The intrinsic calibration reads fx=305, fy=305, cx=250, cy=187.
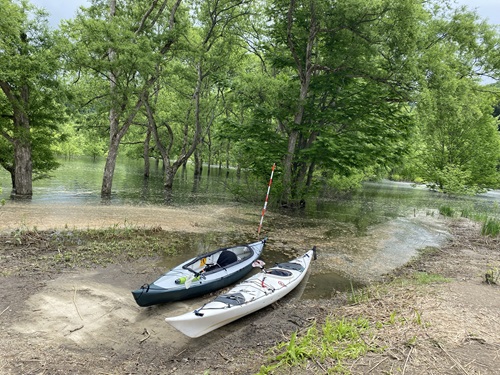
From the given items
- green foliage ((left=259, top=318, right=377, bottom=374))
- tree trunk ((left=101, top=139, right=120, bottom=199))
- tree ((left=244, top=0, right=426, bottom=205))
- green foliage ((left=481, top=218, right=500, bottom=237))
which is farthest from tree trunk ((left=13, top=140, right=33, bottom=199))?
green foliage ((left=481, top=218, right=500, bottom=237))

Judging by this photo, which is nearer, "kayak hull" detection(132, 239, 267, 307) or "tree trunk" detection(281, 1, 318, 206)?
"kayak hull" detection(132, 239, 267, 307)

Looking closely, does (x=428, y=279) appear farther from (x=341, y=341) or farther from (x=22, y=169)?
(x=22, y=169)

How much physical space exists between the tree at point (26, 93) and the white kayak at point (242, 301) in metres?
12.9

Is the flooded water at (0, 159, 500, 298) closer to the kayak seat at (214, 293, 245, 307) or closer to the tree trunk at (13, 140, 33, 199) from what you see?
the tree trunk at (13, 140, 33, 199)

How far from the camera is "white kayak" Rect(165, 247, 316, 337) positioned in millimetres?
4277

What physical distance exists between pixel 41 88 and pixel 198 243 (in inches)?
414

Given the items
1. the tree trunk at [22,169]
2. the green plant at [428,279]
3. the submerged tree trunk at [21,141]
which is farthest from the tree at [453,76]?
the tree trunk at [22,169]

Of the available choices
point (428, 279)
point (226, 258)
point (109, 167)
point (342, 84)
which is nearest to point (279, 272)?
point (226, 258)

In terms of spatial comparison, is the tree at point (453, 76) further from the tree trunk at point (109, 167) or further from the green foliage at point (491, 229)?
the tree trunk at point (109, 167)

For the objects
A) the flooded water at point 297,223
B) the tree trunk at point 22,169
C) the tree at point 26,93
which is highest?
the tree at point 26,93

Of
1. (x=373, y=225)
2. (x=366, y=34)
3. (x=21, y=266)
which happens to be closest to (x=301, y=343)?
(x=21, y=266)

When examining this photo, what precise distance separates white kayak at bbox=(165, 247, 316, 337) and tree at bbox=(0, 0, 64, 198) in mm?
12869

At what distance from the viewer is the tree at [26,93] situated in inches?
475

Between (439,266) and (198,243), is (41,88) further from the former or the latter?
(439,266)
